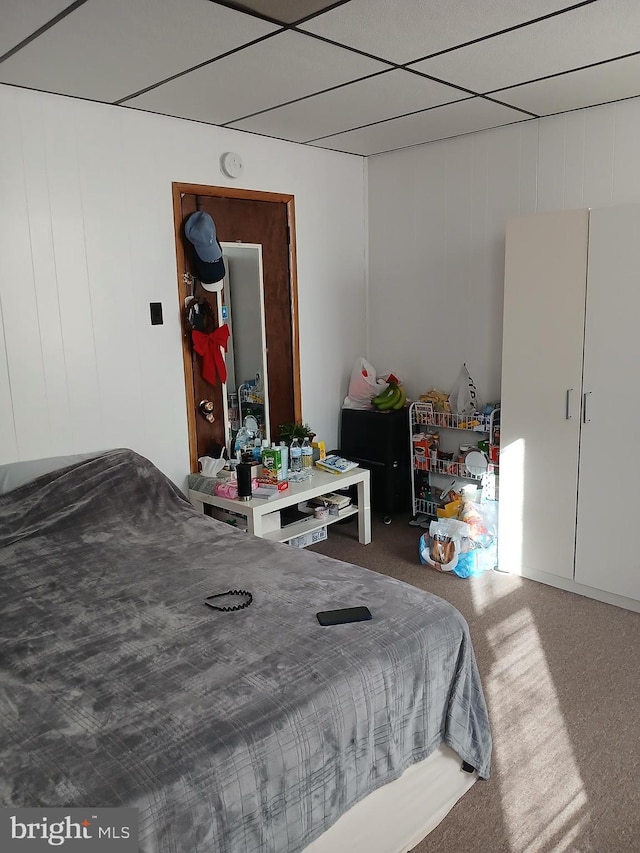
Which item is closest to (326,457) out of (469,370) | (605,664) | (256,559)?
(469,370)

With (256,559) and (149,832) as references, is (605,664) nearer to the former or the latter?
(256,559)

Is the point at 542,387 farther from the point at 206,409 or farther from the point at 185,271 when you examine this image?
the point at 185,271

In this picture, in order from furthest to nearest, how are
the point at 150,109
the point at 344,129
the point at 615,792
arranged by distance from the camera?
the point at 344,129, the point at 150,109, the point at 615,792

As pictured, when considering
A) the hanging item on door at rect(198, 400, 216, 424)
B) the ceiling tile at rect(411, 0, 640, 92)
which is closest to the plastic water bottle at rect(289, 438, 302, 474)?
the hanging item on door at rect(198, 400, 216, 424)

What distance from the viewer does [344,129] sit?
388 cm

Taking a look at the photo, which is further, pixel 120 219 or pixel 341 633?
pixel 120 219

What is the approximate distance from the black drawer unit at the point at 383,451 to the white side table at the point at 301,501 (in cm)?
26

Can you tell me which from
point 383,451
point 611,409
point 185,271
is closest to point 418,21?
point 185,271

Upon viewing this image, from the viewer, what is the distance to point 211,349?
12.4 feet

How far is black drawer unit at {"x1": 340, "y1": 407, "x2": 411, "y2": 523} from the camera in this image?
443cm

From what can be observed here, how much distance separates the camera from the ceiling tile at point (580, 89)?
116 inches

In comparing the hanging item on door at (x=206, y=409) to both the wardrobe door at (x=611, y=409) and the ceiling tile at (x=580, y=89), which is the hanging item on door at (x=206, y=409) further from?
the ceiling tile at (x=580, y=89)

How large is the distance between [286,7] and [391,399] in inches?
106

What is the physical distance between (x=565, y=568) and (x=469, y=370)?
4.54 ft
